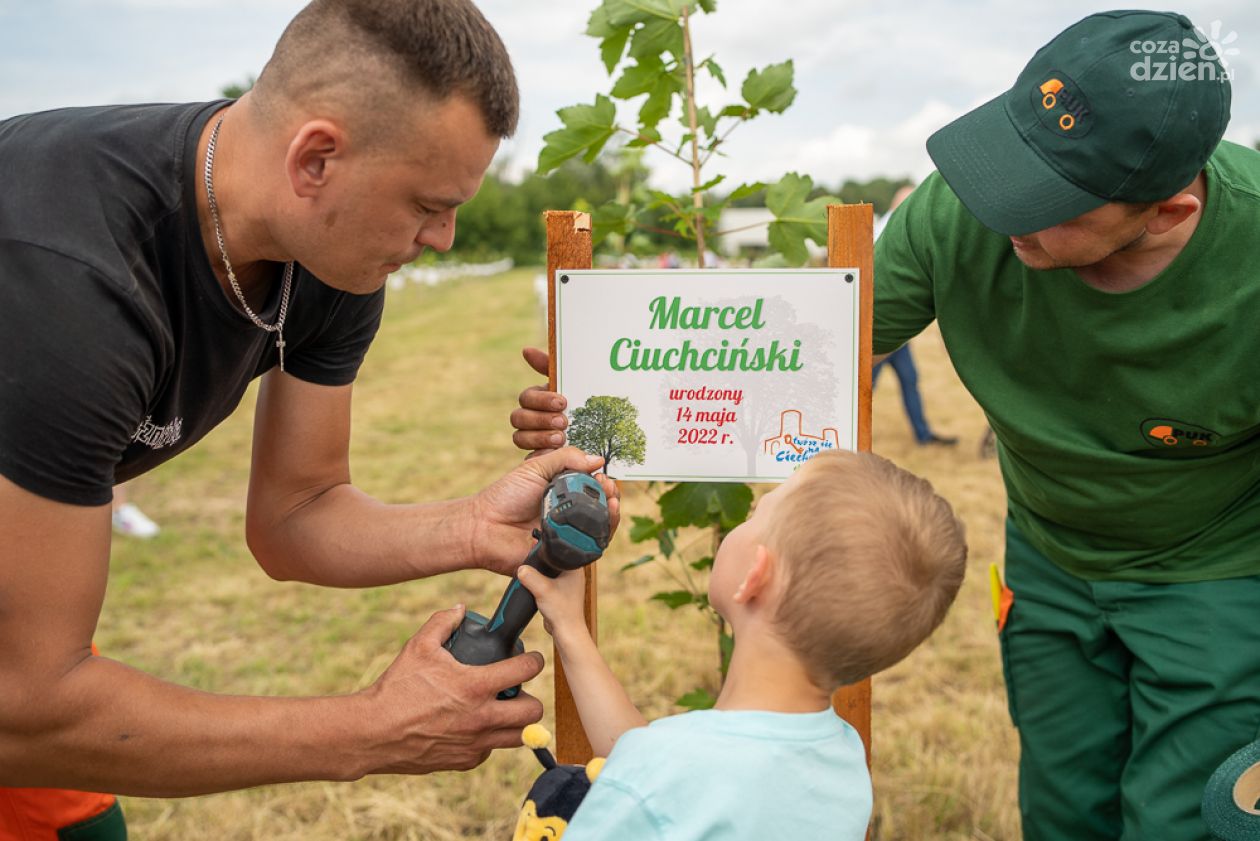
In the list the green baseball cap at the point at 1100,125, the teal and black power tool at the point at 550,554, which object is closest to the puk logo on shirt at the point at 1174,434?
the green baseball cap at the point at 1100,125

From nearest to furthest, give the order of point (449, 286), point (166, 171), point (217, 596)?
point (166, 171) → point (217, 596) → point (449, 286)

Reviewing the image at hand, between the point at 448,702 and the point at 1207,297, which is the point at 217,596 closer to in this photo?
the point at 448,702

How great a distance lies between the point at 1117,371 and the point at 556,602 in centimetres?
116

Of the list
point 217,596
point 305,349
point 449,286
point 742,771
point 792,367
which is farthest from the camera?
point 449,286

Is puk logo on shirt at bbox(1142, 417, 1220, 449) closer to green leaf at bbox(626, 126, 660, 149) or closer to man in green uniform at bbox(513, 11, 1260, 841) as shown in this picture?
man in green uniform at bbox(513, 11, 1260, 841)

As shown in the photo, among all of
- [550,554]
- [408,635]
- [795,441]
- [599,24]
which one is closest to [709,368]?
[795,441]

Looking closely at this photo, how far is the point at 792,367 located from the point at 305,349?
1010 millimetres

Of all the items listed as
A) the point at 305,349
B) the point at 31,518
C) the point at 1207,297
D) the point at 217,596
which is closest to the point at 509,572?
the point at 305,349

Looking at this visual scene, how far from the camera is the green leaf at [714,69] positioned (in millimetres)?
2346

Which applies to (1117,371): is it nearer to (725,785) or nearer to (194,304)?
(725,785)

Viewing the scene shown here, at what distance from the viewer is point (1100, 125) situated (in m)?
1.70

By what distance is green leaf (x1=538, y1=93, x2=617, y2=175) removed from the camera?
227 cm

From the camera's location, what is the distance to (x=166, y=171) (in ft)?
5.34

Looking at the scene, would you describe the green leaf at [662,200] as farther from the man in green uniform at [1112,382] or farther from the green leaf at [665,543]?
the green leaf at [665,543]
